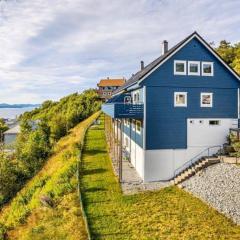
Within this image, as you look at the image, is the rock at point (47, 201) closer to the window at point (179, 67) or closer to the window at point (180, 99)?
the window at point (180, 99)

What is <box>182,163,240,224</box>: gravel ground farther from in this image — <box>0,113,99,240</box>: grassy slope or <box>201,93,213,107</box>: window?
<box>0,113,99,240</box>: grassy slope

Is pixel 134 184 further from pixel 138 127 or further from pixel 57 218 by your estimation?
→ pixel 57 218

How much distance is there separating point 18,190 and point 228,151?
76.7ft

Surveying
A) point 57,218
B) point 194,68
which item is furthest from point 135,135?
point 57,218

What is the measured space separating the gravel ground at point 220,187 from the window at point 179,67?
7.95m

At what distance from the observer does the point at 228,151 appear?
976 inches

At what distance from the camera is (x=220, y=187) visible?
65.2 feet

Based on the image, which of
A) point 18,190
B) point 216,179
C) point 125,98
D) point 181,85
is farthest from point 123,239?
point 18,190

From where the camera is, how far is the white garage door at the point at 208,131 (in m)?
24.9

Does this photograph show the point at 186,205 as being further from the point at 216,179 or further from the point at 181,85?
the point at 181,85

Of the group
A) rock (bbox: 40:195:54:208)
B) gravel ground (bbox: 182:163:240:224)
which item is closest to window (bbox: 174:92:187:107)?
gravel ground (bbox: 182:163:240:224)

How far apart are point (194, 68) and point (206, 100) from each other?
289 cm

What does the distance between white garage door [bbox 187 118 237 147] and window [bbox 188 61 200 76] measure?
3914 millimetres

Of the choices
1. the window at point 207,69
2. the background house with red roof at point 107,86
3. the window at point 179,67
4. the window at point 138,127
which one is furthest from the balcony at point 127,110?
the background house with red roof at point 107,86
